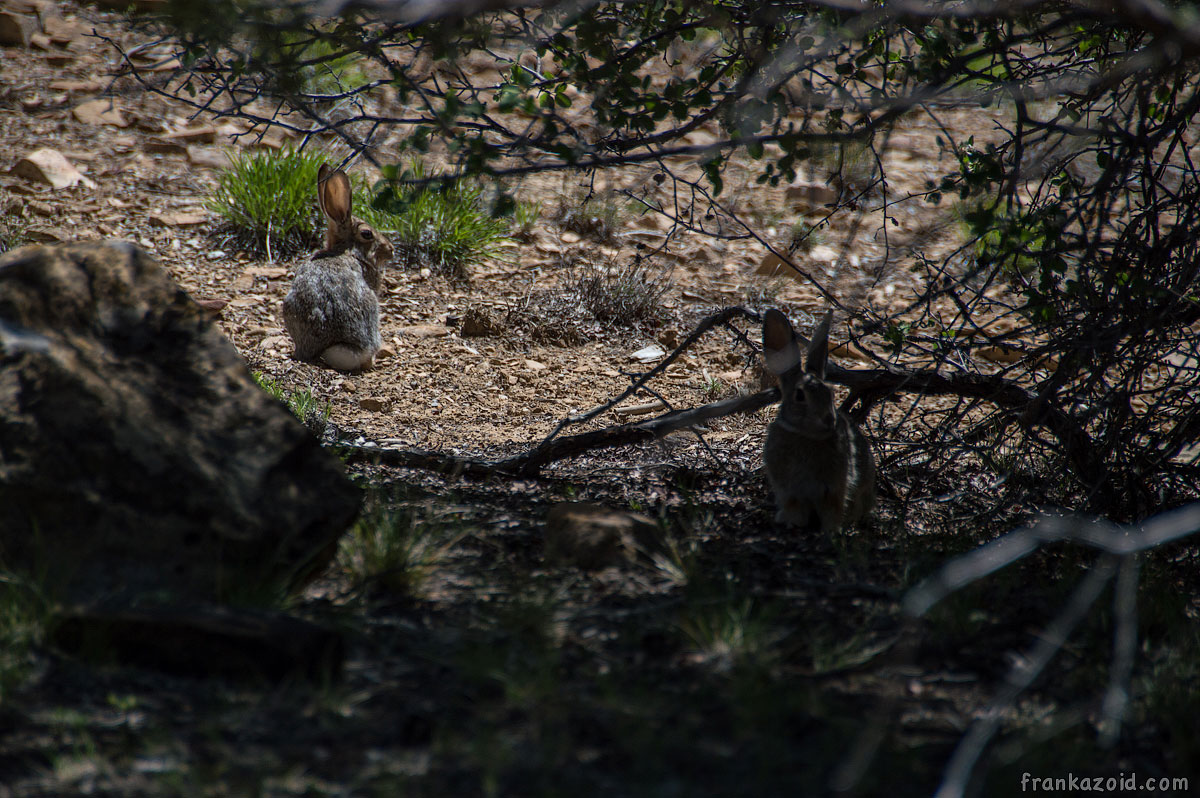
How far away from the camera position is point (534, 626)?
3029mm

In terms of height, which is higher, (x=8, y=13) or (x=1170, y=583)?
(x=8, y=13)

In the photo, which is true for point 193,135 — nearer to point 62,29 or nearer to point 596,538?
point 62,29

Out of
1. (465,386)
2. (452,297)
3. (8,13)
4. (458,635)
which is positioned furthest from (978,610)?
(8,13)

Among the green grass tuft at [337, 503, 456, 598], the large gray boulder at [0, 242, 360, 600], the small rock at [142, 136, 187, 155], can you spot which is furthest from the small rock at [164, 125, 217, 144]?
the green grass tuft at [337, 503, 456, 598]

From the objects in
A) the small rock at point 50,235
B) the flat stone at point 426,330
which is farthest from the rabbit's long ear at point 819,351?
the small rock at point 50,235

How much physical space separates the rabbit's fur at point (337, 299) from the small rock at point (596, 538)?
11.4 feet

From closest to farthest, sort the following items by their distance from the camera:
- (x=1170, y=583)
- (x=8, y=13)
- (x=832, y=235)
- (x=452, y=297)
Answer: (x=1170, y=583) < (x=452, y=297) < (x=832, y=235) < (x=8, y=13)

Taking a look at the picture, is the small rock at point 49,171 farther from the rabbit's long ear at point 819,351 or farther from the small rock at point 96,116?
the rabbit's long ear at point 819,351

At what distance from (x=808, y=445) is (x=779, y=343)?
468mm

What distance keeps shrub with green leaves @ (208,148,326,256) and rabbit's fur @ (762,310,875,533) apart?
17.0 feet

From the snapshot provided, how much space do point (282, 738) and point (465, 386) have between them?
4421mm

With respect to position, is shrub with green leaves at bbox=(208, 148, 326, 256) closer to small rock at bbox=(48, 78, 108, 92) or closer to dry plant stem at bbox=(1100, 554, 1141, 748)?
small rock at bbox=(48, 78, 108, 92)

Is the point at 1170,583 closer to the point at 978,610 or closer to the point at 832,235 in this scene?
the point at 978,610

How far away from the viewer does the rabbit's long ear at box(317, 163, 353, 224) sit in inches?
285
